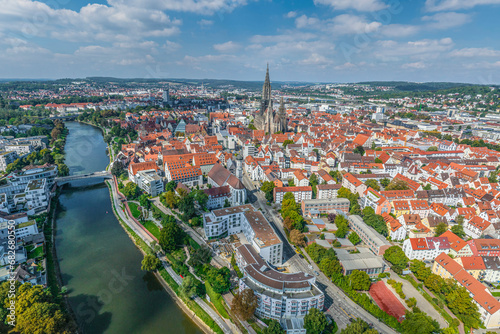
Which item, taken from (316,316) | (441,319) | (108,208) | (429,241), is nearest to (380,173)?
(429,241)

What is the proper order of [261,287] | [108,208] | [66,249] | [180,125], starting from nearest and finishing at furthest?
[261,287], [66,249], [108,208], [180,125]

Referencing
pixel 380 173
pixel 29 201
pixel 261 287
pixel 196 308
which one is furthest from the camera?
pixel 380 173

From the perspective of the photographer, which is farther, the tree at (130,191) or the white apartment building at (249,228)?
the tree at (130,191)

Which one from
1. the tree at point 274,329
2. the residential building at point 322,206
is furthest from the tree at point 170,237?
the residential building at point 322,206

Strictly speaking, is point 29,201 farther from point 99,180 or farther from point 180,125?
point 180,125

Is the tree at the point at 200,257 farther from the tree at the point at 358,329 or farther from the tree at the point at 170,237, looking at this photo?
the tree at the point at 358,329

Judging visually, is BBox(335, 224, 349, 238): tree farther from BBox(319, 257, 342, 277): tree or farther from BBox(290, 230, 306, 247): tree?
BBox(319, 257, 342, 277): tree

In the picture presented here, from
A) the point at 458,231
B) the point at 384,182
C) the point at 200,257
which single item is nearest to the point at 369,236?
the point at 458,231

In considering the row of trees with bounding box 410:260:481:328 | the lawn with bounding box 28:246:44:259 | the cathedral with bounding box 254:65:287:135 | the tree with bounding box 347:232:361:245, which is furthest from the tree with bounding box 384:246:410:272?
the cathedral with bounding box 254:65:287:135
